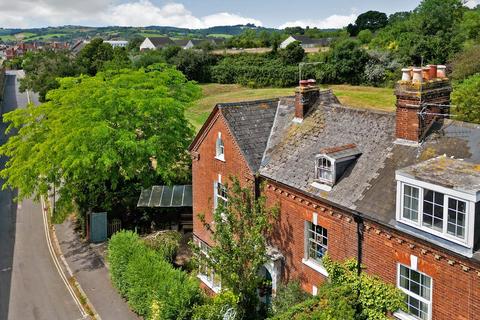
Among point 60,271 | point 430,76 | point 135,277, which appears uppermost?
point 430,76

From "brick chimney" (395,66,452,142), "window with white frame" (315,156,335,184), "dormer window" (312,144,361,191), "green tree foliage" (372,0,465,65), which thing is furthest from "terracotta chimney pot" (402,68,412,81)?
"green tree foliage" (372,0,465,65)

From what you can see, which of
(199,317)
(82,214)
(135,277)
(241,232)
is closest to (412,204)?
(241,232)

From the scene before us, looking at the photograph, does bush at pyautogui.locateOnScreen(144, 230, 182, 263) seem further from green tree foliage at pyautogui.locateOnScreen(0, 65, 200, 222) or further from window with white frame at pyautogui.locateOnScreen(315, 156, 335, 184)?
window with white frame at pyautogui.locateOnScreen(315, 156, 335, 184)

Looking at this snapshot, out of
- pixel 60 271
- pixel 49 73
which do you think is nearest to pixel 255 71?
pixel 49 73

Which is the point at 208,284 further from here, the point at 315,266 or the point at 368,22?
the point at 368,22

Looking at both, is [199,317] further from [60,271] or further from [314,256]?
[60,271]

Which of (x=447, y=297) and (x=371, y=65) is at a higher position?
(x=371, y=65)
